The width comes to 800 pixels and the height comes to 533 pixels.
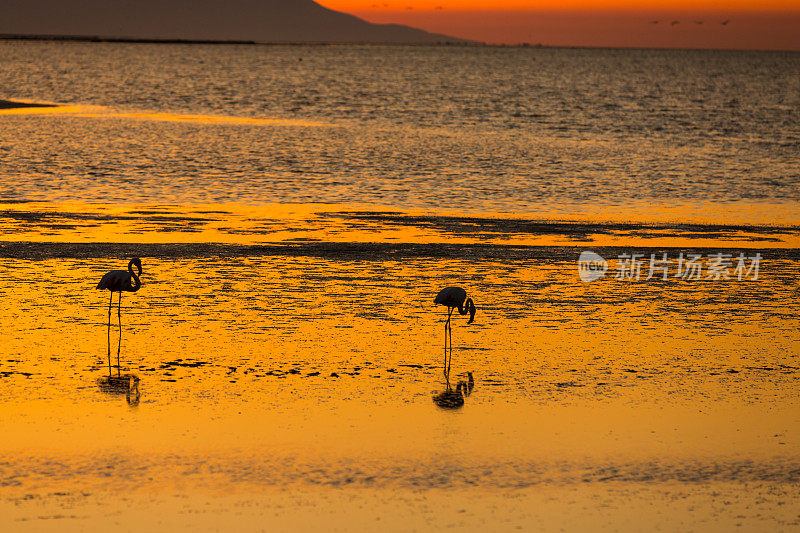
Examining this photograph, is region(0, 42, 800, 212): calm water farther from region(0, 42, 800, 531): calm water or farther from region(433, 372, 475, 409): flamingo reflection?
region(433, 372, 475, 409): flamingo reflection

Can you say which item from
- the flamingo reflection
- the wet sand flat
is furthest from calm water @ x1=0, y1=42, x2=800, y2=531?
the flamingo reflection

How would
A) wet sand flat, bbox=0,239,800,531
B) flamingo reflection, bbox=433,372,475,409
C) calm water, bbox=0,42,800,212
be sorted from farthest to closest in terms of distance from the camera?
1. calm water, bbox=0,42,800,212
2. flamingo reflection, bbox=433,372,475,409
3. wet sand flat, bbox=0,239,800,531

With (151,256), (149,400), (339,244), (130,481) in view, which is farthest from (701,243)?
(130,481)

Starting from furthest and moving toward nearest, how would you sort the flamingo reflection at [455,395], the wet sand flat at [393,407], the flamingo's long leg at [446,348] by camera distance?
the flamingo's long leg at [446,348] < the flamingo reflection at [455,395] < the wet sand flat at [393,407]

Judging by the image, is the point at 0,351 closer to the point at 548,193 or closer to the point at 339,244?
the point at 339,244

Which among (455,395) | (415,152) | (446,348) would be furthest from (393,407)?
(415,152)

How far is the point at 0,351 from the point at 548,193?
20076 millimetres

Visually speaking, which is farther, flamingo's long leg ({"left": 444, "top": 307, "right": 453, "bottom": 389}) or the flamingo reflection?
flamingo's long leg ({"left": 444, "top": 307, "right": 453, "bottom": 389})

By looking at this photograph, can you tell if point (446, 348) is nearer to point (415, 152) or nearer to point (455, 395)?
point (455, 395)

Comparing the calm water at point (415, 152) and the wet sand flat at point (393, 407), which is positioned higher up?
the calm water at point (415, 152)

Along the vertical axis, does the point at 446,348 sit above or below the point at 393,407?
above

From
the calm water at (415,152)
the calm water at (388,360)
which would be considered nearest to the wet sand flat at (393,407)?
the calm water at (388,360)

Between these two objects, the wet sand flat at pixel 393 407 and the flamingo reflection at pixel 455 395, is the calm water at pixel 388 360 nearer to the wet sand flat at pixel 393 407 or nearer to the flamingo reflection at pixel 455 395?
the wet sand flat at pixel 393 407

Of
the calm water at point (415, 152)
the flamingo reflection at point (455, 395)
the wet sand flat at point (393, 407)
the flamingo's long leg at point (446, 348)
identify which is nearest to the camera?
the wet sand flat at point (393, 407)
